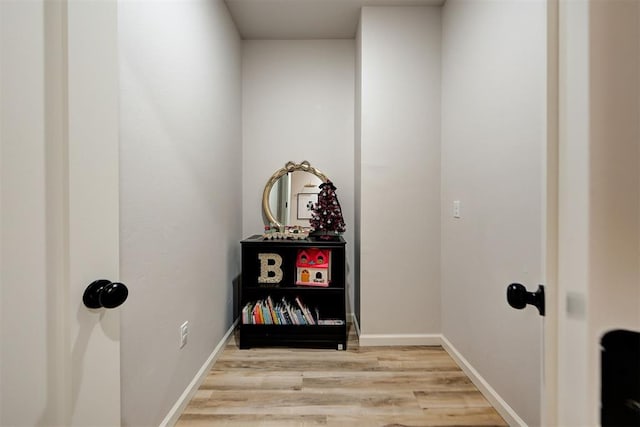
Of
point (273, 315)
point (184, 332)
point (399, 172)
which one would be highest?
point (399, 172)

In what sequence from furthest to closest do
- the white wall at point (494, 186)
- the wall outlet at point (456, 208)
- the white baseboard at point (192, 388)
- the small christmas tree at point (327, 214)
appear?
the small christmas tree at point (327, 214), the wall outlet at point (456, 208), the white baseboard at point (192, 388), the white wall at point (494, 186)

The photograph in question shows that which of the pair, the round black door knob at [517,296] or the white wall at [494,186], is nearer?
the round black door knob at [517,296]

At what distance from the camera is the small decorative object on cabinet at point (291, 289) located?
8.36 ft

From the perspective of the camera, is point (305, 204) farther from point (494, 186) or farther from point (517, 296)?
point (517, 296)

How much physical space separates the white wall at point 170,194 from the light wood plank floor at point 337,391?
200 mm

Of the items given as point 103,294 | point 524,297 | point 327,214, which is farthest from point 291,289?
point 524,297

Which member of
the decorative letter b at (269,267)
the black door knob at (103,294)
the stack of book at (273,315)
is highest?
the black door knob at (103,294)

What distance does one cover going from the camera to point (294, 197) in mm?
3102

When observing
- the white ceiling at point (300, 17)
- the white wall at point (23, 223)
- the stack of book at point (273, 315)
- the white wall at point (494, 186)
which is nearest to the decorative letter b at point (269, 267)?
the stack of book at point (273, 315)

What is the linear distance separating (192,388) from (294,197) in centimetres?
172

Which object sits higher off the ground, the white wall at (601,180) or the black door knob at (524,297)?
the white wall at (601,180)

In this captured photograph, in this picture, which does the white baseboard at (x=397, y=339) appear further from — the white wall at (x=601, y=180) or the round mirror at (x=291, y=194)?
the white wall at (x=601, y=180)

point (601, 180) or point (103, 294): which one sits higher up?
point (601, 180)

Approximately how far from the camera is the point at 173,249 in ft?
5.47
